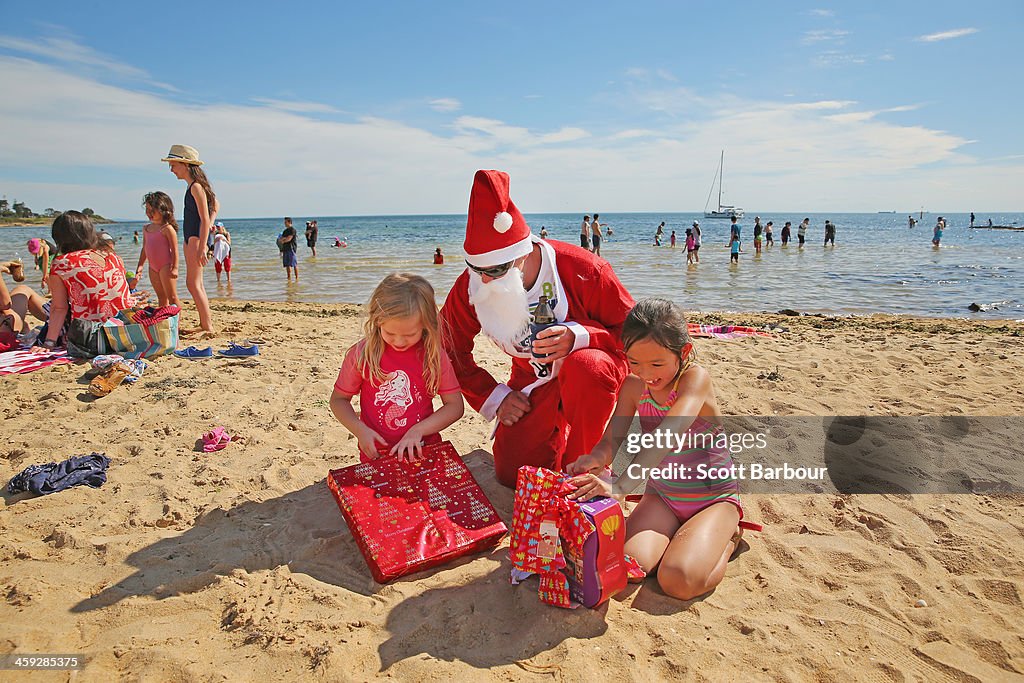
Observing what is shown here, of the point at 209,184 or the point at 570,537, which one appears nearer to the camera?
the point at 570,537

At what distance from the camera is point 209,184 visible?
677 centimetres

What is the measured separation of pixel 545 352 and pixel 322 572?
1413 millimetres

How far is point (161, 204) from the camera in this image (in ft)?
21.7

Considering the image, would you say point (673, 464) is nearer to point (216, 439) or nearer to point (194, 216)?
point (216, 439)

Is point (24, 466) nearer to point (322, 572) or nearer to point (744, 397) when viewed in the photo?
point (322, 572)

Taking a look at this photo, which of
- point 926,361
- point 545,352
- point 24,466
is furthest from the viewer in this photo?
point 926,361

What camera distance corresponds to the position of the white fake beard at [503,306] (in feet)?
9.82

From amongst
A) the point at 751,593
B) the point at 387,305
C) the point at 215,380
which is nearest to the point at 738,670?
the point at 751,593

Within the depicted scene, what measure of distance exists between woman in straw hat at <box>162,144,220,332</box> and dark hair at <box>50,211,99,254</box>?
3.38ft

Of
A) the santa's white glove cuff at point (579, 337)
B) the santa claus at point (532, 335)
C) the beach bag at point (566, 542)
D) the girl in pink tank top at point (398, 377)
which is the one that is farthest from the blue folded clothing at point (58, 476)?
the santa's white glove cuff at point (579, 337)

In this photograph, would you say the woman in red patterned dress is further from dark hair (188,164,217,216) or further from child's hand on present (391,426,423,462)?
child's hand on present (391,426,423,462)

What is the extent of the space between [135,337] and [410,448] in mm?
3845

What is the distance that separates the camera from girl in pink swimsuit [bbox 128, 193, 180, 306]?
6.50m

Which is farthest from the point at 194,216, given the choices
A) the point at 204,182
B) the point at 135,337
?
the point at 135,337
